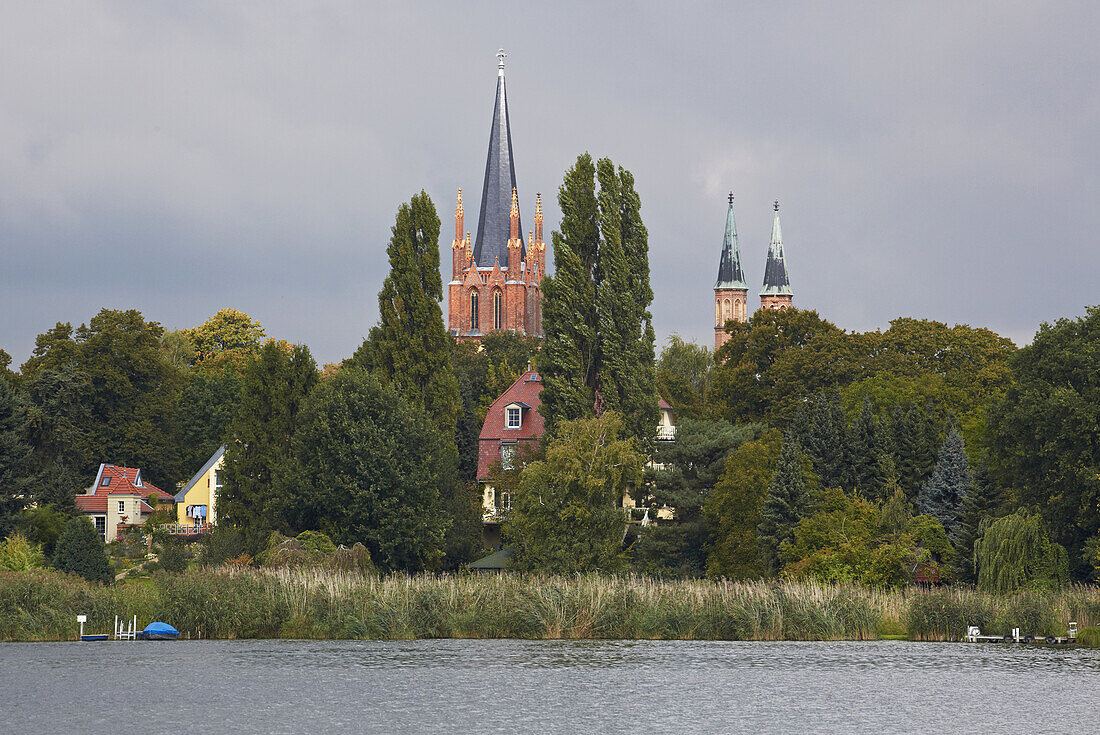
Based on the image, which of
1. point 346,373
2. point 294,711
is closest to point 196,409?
point 346,373

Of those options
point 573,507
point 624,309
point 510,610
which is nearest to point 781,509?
point 573,507

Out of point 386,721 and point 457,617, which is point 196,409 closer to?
point 457,617

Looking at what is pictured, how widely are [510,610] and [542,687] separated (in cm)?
1033

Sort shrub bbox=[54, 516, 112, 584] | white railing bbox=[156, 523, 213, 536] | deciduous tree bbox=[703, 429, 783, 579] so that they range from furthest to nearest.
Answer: white railing bbox=[156, 523, 213, 536] → deciduous tree bbox=[703, 429, 783, 579] → shrub bbox=[54, 516, 112, 584]

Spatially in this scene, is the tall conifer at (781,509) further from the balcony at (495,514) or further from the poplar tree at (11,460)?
the poplar tree at (11,460)

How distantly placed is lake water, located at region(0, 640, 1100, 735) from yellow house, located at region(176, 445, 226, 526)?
44.0 m

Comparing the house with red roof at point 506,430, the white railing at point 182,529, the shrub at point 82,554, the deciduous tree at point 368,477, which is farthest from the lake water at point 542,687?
the white railing at point 182,529

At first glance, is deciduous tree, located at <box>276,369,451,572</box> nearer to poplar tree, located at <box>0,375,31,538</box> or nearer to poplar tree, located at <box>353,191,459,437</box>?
poplar tree, located at <box>353,191,459,437</box>

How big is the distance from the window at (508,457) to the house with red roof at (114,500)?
22.9 meters

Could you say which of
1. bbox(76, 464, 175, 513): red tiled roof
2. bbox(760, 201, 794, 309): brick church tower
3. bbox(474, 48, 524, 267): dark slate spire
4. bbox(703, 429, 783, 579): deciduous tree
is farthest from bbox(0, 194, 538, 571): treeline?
bbox(760, 201, 794, 309): brick church tower

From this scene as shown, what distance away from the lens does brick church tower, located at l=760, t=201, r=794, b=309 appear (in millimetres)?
188375

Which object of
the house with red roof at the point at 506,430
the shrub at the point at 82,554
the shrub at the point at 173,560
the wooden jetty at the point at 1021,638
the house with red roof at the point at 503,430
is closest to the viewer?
the wooden jetty at the point at 1021,638

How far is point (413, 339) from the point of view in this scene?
6325cm

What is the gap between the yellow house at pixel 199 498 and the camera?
84500mm
